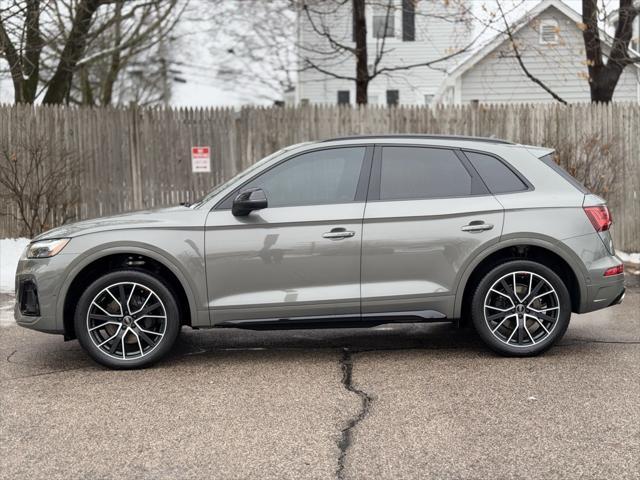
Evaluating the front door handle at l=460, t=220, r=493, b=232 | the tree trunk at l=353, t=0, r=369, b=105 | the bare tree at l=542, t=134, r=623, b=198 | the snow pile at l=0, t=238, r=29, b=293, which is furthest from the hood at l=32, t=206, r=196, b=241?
the tree trunk at l=353, t=0, r=369, b=105

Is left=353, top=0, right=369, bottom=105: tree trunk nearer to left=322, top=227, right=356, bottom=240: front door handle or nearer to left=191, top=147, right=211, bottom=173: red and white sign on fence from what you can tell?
left=191, top=147, right=211, bottom=173: red and white sign on fence

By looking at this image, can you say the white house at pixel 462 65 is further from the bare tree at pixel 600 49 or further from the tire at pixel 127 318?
the tire at pixel 127 318

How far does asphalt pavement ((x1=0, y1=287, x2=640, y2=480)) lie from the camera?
419cm

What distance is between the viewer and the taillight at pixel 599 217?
6414 mm

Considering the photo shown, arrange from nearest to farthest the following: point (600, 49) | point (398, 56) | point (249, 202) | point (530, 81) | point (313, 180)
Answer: point (249, 202), point (313, 180), point (600, 49), point (530, 81), point (398, 56)

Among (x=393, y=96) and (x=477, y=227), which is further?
(x=393, y=96)

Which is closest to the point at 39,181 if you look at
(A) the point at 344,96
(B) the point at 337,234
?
(B) the point at 337,234

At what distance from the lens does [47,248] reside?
6141 millimetres

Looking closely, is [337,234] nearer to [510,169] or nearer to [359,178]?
[359,178]

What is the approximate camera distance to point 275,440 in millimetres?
4551

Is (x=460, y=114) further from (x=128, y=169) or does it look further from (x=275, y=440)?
(x=275, y=440)

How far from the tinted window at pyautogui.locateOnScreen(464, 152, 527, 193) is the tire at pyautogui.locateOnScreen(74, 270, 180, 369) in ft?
8.52

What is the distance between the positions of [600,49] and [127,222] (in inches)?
452

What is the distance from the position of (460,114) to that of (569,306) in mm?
7894
